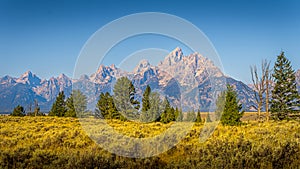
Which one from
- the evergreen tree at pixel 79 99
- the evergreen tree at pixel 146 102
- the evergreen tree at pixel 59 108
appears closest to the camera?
the evergreen tree at pixel 79 99

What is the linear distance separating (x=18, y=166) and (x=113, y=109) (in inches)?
1452

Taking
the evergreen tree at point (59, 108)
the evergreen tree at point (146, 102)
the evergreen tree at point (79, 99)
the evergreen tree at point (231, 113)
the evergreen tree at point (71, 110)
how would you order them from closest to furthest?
the evergreen tree at point (79, 99) → the evergreen tree at point (231, 113) → the evergreen tree at point (146, 102) → the evergreen tree at point (71, 110) → the evergreen tree at point (59, 108)

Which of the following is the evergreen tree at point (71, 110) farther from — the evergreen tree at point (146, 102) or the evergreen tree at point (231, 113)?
the evergreen tree at point (231, 113)

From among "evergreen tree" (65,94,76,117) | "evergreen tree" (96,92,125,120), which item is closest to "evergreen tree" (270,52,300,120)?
"evergreen tree" (96,92,125,120)

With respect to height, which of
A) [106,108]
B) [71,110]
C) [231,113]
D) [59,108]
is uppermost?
[59,108]

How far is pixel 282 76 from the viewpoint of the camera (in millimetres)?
40000

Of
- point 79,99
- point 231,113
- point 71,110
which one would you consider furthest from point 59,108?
point 79,99

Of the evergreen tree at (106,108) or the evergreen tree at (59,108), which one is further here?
the evergreen tree at (59,108)

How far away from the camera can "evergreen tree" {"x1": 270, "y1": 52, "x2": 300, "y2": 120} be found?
1545 inches

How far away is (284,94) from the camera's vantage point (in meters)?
39.7

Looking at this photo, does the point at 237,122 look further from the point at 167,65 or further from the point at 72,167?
the point at 72,167

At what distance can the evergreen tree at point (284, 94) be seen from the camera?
39.2m

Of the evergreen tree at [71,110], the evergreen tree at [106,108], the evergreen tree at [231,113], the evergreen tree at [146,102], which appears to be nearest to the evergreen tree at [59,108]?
the evergreen tree at [71,110]

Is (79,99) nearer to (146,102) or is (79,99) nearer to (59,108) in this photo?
(146,102)
